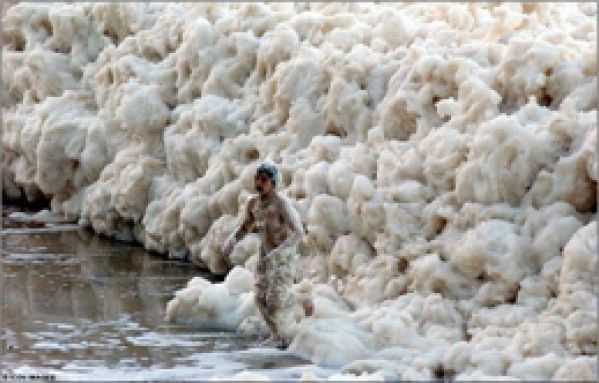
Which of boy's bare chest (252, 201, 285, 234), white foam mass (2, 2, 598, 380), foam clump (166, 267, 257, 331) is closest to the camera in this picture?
white foam mass (2, 2, 598, 380)

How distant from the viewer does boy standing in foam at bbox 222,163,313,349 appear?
916 centimetres

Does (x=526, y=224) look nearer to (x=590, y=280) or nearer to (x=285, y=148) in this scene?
(x=590, y=280)

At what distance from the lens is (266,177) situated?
922cm

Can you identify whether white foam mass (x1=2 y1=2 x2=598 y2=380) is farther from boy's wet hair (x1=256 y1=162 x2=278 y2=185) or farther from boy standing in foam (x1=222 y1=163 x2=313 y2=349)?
boy's wet hair (x1=256 y1=162 x2=278 y2=185)

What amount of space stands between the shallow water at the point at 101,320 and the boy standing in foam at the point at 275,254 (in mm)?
243

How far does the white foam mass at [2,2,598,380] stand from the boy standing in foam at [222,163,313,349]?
218 millimetres

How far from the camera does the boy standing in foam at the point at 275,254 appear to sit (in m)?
9.16

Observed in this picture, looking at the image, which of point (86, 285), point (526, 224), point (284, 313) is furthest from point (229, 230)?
point (526, 224)

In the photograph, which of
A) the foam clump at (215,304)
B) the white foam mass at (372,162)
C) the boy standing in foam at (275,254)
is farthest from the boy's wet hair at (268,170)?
the foam clump at (215,304)

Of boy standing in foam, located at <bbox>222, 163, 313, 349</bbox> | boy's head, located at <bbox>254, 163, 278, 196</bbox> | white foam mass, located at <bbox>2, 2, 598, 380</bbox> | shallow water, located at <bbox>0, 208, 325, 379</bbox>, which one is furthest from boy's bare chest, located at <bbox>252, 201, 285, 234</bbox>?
shallow water, located at <bbox>0, 208, 325, 379</bbox>

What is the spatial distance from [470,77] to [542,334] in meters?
2.34

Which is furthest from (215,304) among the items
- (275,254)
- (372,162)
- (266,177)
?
(372,162)

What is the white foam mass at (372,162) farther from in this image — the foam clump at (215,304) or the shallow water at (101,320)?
the shallow water at (101,320)

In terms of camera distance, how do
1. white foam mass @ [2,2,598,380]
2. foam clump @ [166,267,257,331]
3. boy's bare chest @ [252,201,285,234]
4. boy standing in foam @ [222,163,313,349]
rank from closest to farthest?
white foam mass @ [2,2,598,380] < boy standing in foam @ [222,163,313,349] < boy's bare chest @ [252,201,285,234] < foam clump @ [166,267,257,331]
